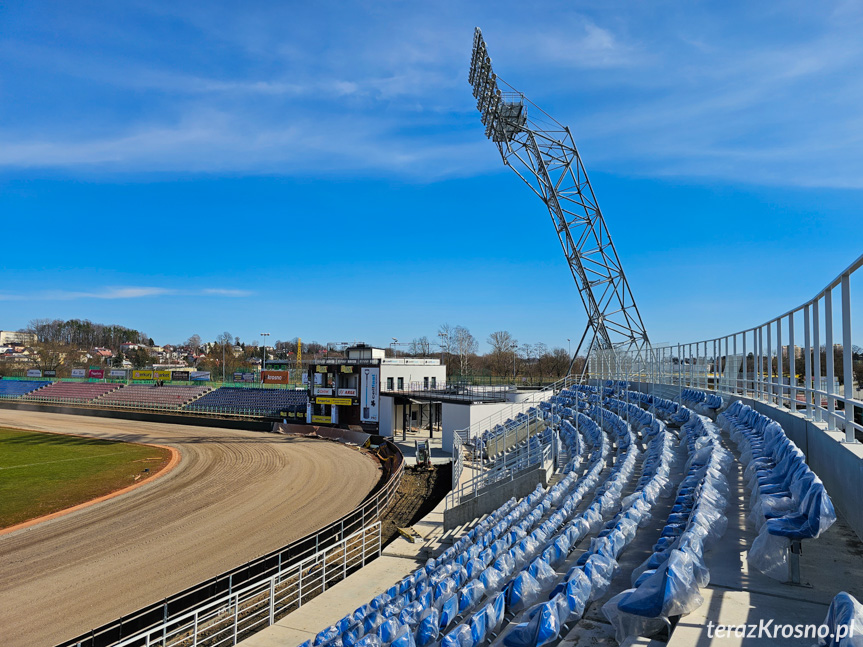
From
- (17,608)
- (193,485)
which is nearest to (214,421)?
(193,485)

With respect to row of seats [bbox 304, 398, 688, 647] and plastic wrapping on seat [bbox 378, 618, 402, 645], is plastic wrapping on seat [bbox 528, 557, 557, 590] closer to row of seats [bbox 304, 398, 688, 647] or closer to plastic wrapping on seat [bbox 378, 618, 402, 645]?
row of seats [bbox 304, 398, 688, 647]

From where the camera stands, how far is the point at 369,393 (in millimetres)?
40281

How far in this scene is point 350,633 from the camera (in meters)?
7.30

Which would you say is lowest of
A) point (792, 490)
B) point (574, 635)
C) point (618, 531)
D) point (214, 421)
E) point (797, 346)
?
point (214, 421)

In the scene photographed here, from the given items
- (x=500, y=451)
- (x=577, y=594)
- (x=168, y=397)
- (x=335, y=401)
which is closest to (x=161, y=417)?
(x=168, y=397)

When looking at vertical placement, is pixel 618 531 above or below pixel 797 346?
below

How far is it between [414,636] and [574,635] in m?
1.95

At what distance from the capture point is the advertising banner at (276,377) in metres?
57.4

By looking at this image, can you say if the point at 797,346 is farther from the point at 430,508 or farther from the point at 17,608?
the point at 17,608

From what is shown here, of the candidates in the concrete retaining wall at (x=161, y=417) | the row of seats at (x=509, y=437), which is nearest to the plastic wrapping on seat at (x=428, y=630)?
the row of seats at (x=509, y=437)

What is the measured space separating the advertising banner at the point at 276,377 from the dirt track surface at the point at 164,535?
2459 centimetres

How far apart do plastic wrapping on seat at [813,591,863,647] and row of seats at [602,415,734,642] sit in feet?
4.11

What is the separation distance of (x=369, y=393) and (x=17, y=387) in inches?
2443

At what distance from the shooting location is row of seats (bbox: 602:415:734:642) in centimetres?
469
